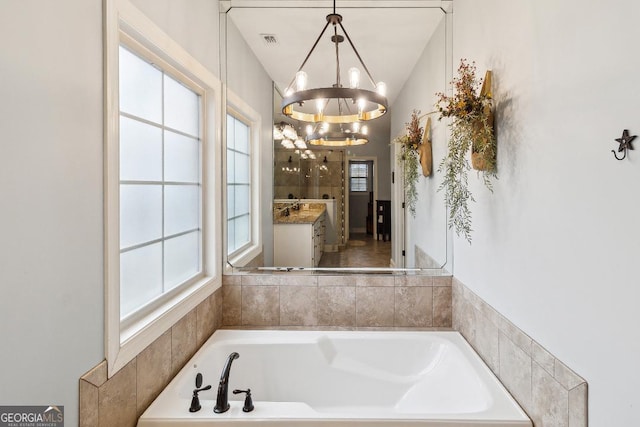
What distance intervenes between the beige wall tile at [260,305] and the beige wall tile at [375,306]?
54 cm

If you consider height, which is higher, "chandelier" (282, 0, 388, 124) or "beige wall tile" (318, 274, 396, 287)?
"chandelier" (282, 0, 388, 124)

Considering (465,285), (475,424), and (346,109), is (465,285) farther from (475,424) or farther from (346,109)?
(346,109)

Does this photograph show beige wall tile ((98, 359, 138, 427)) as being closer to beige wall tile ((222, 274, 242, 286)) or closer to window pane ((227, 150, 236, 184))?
beige wall tile ((222, 274, 242, 286))

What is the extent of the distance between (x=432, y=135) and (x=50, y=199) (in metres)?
1.98

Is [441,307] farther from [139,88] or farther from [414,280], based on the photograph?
[139,88]

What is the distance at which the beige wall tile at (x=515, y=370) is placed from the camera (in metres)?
1.32

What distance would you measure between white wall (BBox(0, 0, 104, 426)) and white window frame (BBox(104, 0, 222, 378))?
33mm

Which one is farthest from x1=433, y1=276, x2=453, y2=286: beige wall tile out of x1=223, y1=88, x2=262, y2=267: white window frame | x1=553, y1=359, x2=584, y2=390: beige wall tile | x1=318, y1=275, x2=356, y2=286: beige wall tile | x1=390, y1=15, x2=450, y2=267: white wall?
x1=223, y1=88, x2=262, y2=267: white window frame

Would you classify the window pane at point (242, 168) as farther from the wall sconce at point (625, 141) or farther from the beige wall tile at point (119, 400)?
the wall sconce at point (625, 141)

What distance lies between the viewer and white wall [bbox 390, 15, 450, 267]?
2.20 meters

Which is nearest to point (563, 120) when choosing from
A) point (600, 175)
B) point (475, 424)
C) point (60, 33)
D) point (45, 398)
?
point (600, 175)

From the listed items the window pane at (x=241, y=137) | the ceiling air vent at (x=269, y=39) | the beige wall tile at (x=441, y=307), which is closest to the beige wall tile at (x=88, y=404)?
the window pane at (x=241, y=137)

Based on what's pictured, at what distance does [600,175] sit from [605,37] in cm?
36

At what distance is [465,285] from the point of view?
77.9 inches
